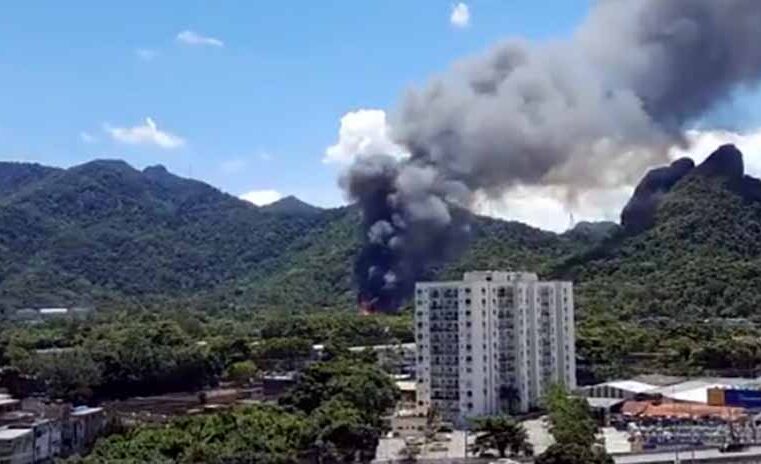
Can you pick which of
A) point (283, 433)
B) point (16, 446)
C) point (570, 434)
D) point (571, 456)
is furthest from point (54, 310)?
point (571, 456)

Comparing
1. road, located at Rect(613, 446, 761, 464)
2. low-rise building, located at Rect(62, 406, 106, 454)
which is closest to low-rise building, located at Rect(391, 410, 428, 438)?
road, located at Rect(613, 446, 761, 464)

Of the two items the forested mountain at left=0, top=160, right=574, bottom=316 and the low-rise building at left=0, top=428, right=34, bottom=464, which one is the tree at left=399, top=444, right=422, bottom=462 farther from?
the forested mountain at left=0, top=160, right=574, bottom=316

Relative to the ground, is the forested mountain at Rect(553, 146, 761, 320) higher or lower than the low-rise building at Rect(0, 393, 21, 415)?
higher

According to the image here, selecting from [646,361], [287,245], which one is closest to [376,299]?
[646,361]

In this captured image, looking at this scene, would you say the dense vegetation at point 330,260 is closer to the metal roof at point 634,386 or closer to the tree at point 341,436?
the metal roof at point 634,386

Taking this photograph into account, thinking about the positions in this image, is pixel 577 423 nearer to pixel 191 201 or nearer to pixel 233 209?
pixel 233 209
